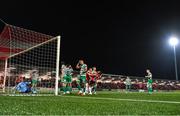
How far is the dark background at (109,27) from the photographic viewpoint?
29.8 metres

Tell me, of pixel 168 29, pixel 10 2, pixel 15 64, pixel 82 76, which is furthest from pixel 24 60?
pixel 168 29

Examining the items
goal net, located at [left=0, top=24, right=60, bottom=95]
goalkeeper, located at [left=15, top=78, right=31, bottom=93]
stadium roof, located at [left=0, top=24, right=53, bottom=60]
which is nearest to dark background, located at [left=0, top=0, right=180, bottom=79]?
goal net, located at [left=0, top=24, right=60, bottom=95]

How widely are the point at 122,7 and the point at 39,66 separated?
74.8 feet

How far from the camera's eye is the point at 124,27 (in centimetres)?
3675

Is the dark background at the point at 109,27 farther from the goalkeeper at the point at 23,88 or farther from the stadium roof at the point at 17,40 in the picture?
the goalkeeper at the point at 23,88

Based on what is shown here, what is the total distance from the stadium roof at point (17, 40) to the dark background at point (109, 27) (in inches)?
577

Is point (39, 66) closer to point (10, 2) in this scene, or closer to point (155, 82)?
point (10, 2)

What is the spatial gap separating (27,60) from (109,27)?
23.4 meters

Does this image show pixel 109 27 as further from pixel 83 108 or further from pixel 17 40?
pixel 83 108

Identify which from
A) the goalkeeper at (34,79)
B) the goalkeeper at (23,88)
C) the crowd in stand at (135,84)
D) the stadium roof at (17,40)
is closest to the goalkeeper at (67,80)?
the goalkeeper at (34,79)

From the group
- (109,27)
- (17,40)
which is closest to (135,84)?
(109,27)

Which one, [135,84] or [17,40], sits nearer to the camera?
[17,40]

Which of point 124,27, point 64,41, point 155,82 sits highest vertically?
point 124,27

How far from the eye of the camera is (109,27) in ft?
118
